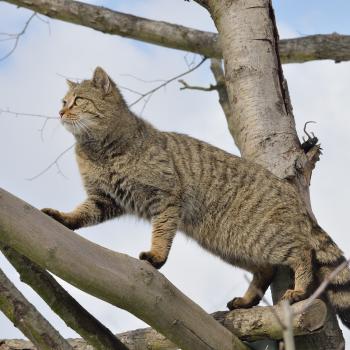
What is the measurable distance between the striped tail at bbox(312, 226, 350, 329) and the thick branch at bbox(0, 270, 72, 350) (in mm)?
1928

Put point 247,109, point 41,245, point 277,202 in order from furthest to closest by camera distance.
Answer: point 247,109
point 277,202
point 41,245

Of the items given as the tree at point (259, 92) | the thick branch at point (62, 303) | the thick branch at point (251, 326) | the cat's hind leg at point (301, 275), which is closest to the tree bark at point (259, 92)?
the tree at point (259, 92)

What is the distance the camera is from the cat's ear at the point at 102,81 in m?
5.76

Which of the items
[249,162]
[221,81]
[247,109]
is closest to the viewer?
[249,162]

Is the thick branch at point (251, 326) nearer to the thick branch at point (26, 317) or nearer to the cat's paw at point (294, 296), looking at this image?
the cat's paw at point (294, 296)

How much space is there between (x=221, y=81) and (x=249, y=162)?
3.23 metres

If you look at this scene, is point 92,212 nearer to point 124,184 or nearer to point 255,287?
point 124,184

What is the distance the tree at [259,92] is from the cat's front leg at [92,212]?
50.3 inches

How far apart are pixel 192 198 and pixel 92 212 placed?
0.72 meters

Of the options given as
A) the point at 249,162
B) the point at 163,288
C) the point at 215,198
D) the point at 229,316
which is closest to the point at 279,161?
the point at 249,162

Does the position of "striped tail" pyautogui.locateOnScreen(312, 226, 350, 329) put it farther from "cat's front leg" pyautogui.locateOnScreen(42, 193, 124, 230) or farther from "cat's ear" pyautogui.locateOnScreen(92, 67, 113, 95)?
"cat's ear" pyautogui.locateOnScreen(92, 67, 113, 95)

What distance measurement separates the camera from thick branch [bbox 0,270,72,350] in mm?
3941

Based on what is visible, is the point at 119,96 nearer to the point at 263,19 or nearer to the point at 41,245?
the point at 263,19

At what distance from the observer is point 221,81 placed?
8.69m
